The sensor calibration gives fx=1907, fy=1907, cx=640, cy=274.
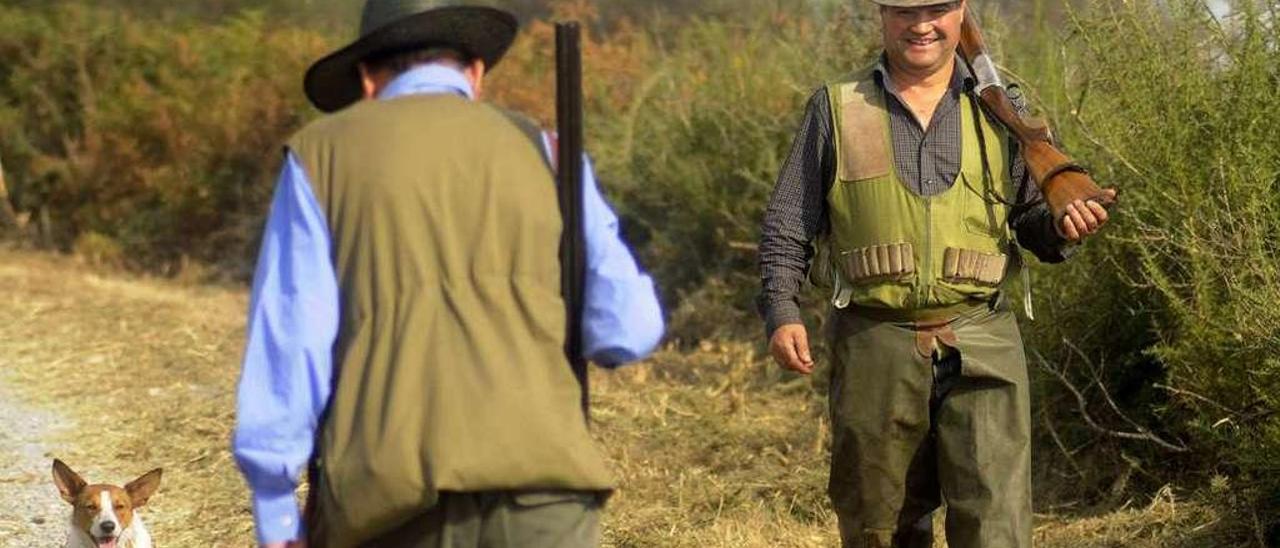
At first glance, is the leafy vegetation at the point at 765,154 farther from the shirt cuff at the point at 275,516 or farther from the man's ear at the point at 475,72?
the shirt cuff at the point at 275,516

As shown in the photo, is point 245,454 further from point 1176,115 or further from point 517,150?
point 1176,115

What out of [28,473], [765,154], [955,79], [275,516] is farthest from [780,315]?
[765,154]

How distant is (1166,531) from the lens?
19.6 ft

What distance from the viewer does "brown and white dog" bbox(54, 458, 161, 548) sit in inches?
245

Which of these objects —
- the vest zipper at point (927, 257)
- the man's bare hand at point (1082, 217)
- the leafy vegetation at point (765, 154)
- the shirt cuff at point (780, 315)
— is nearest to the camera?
the man's bare hand at point (1082, 217)

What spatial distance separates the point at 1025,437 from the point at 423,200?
1950mm

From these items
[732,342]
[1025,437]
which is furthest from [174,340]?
Result: [1025,437]

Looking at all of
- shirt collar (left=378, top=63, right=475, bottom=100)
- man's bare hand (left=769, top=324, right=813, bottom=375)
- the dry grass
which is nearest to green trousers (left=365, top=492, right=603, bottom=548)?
shirt collar (left=378, top=63, right=475, bottom=100)

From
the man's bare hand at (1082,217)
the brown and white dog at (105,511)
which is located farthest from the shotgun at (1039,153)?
the brown and white dog at (105,511)

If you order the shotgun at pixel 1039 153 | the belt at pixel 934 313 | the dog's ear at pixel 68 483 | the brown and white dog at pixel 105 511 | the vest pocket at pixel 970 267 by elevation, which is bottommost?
the brown and white dog at pixel 105 511

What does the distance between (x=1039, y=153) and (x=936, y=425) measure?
72 centimetres

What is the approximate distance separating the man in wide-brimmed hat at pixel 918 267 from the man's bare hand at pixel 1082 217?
0.19ft

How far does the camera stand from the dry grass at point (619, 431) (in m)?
6.37

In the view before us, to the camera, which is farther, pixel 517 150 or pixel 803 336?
pixel 803 336
